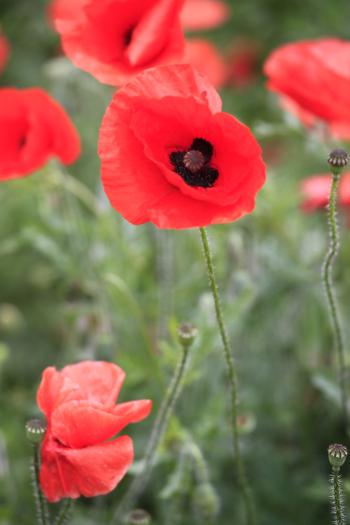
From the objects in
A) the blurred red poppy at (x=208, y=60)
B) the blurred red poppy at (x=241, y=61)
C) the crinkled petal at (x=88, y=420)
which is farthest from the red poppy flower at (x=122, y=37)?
the blurred red poppy at (x=241, y=61)

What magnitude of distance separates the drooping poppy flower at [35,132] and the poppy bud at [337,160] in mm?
387

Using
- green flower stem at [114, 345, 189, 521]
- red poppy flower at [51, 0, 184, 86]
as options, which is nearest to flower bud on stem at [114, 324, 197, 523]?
green flower stem at [114, 345, 189, 521]

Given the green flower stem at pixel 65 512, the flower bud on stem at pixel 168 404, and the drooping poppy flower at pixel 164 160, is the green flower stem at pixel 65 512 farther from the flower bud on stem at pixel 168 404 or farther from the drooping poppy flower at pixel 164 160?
the drooping poppy flower at pixel 164 160

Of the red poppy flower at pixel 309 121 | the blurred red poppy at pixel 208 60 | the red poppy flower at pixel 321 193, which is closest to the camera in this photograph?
the red poppy flower at pixel 309 121

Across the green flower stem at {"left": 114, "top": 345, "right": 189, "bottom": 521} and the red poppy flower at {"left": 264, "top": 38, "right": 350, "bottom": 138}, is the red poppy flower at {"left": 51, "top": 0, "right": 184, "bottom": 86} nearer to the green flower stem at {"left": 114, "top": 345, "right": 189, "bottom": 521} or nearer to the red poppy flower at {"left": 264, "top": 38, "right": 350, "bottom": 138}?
the red poppy flower at {"left": 264, "top": 38, "right": 350, "bottom": 138}

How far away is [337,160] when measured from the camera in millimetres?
721

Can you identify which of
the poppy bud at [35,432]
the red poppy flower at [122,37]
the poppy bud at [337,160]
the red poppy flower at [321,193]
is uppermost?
the red poppy flower at [122,37]

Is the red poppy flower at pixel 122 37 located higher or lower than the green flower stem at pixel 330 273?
higher

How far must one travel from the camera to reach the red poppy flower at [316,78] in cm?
97

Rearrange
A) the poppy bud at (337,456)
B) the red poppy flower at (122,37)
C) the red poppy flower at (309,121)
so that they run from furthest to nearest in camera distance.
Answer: the red poppy flower at (309,121) → the red poppy flower at (122,37) → the poppy bud at (337,456)

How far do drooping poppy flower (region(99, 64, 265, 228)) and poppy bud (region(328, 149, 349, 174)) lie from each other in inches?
2.6

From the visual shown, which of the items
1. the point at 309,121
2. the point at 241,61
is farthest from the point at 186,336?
the point at 241,61

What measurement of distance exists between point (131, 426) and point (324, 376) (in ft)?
1.16

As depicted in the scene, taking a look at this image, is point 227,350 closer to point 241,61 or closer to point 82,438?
point 82,438
